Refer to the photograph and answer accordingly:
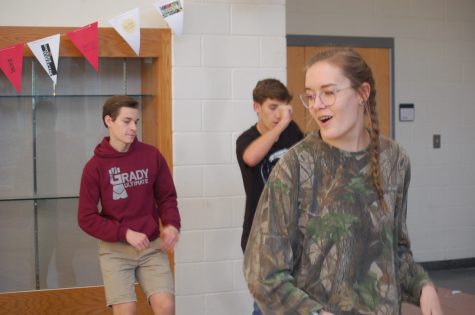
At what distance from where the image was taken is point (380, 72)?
6.70 metres

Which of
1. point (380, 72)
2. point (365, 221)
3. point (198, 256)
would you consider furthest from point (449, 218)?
point (365, 221)

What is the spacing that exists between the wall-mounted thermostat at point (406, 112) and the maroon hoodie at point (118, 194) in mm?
3516

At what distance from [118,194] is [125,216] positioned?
12 centimetres

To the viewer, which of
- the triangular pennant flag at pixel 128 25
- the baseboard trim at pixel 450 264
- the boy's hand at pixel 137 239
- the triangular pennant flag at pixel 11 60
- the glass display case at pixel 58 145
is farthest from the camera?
the baseboard trim at pixel 450 264

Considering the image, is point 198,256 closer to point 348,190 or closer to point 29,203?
point 29,203

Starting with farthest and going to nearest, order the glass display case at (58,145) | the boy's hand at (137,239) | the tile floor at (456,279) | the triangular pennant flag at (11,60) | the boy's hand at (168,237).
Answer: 1. the tile floor at (456,279)
2. the glass display case at (58,145)
3. the triangular pennant flag at (11,60)
4. the boy's hand at (168,237)
5. the boy's hand at (137,239)

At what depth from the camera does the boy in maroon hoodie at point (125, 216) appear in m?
3.74

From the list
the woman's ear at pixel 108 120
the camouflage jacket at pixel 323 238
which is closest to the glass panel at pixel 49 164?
the woman's ear at pixel 108 120

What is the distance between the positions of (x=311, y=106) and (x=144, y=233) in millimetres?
2066

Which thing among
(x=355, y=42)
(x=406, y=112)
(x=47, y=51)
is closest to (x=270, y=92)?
(x=47, y=51)

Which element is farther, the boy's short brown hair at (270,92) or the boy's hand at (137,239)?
the boy's short brown hair at (270,92)

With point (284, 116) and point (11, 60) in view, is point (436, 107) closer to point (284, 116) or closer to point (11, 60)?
point (284, 116)

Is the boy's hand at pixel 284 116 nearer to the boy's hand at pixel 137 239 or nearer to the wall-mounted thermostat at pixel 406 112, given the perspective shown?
the boy's hand at pixel 137 239

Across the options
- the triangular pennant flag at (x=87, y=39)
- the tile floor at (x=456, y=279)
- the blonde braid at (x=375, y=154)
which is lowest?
the tile floor at (x=456, y=279)
